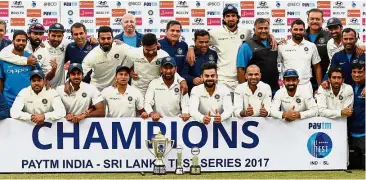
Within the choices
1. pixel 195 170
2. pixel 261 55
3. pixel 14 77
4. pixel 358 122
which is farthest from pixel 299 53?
pixel 14 77

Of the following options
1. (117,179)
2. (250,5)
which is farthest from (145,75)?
(250,5)

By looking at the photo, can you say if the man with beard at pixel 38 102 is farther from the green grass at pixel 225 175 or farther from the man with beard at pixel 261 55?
the man with beard at pixel 261 55

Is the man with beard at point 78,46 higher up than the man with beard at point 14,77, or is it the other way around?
the man with beard at point 78,46

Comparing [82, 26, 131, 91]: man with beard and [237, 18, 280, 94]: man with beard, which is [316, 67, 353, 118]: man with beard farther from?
[82, 26, 131, 91]: man with beard

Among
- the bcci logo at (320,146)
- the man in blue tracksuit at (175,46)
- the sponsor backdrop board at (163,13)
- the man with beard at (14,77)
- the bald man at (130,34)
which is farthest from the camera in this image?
the sponsor backdrop board at (163,13)

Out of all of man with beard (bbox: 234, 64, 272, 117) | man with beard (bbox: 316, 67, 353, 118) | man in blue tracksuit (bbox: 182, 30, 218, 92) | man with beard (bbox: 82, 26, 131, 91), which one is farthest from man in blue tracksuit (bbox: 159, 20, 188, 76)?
man with beard (bbox: 316, 67, 353, 118)

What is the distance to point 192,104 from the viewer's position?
45.4ft

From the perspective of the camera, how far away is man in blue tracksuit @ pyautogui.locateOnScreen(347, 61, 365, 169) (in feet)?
46.3

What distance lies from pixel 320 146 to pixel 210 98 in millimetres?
1737

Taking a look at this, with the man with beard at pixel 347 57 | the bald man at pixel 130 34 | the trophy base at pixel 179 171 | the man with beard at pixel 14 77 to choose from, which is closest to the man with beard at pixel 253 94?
the man with beard at pixel 347 57

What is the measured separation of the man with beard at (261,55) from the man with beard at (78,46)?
2.42 meters

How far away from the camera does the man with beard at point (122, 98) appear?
14.1m

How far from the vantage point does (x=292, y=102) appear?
46.0ft

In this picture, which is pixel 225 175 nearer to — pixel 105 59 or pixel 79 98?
pixel 79 98
